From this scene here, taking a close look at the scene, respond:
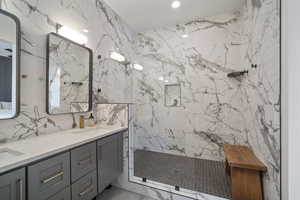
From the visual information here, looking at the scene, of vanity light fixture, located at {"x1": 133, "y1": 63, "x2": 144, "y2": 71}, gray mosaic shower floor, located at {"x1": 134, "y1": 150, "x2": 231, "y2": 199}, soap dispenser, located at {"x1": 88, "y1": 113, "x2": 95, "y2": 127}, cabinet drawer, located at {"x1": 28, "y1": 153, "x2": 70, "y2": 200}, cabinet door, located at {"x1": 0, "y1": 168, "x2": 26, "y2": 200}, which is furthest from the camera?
vanity light fixture, located at {"x1": 133, "y1": 63, "x2": 144, "y2": 71}

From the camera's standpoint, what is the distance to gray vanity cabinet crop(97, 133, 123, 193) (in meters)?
1.29

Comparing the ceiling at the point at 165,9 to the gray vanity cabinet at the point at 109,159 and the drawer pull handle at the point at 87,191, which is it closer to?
the gray vanity cabinet at the point at 109,159

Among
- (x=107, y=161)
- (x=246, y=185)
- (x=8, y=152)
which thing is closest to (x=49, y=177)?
(x=8, y=152)

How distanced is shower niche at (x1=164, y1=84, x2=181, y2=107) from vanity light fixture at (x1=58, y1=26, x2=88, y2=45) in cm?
170

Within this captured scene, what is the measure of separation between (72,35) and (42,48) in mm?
425

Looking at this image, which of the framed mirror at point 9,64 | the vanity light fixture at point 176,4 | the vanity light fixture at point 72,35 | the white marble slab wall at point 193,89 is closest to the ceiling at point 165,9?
the vanity light fixture at point 176,4

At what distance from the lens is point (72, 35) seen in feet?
5.10

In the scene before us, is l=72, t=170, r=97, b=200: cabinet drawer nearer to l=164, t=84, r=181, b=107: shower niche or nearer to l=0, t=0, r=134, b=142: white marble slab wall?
l=0, t=0, r=134, b=142: white marble slab wall

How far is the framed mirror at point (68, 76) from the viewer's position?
1333 mm

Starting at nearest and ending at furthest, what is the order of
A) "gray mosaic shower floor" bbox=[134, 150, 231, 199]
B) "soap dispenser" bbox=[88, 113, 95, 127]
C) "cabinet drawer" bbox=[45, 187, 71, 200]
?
"cabinet drawer" bbox=[45, 187, 71, 200], "gray mosaic shower floor" bbox=[134, 150, 231, 199], "soap dispenser" bbox=[88, 113, 95, 127]

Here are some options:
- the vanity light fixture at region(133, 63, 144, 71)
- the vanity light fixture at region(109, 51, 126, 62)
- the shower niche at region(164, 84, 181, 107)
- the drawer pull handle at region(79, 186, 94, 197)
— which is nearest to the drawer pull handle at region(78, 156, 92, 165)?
the drawer pull handle at region(79, 186, 94, 197)

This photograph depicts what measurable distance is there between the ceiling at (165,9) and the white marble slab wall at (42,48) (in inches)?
14.1

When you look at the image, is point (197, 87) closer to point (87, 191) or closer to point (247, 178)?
point (247, 178)

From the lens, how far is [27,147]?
922mm
